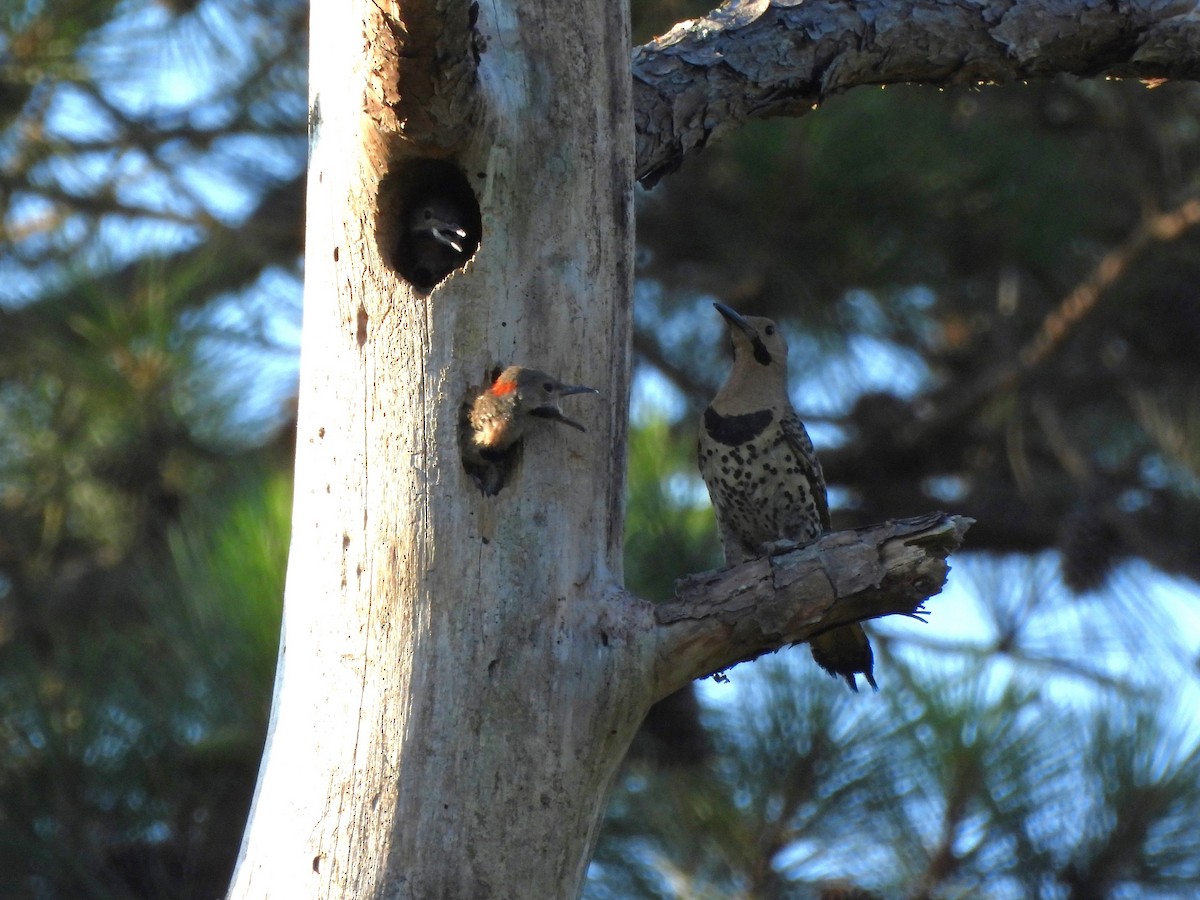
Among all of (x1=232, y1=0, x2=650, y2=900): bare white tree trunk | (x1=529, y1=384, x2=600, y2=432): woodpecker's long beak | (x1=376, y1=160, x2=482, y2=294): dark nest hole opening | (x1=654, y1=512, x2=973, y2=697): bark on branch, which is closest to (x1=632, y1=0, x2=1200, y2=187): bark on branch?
(x1=232, y1=0, x2=650, y2=900): bare white tree trunk

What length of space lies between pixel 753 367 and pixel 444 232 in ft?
5.79

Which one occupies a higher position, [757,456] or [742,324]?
[742,324]

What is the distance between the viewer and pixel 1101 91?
6.14m

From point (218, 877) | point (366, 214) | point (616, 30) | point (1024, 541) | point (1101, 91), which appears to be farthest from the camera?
point (1101, 91)

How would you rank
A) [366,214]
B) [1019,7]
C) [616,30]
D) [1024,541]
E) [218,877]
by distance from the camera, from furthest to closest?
[1024,541], [218,877], [1019,7], [616,30], [366,214]

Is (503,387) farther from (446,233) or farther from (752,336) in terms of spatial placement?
(752,336)

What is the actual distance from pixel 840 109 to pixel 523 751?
11.0ft

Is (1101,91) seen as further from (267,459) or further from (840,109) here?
(267,459)

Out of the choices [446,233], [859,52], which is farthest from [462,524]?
[859,52]

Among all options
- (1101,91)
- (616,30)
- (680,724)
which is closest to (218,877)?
(680,724)

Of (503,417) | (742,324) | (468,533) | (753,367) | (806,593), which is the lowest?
(806,593)

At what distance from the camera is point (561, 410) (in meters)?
2.50

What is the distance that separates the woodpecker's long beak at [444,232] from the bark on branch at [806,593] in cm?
76

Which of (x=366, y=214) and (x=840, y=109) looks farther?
(x=840, y=109)
